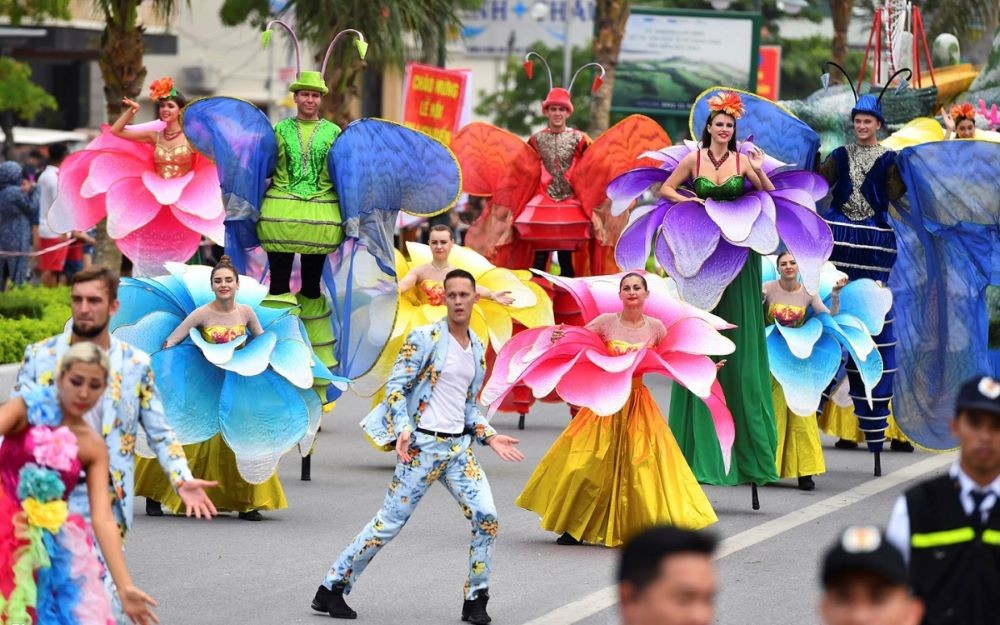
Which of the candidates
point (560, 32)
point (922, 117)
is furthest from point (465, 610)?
point (560, 32)

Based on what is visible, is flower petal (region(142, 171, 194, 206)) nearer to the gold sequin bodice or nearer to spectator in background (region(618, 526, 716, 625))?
the gold sequin bodice

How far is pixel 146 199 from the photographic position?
42.7 ft

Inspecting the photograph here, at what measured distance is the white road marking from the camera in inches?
339

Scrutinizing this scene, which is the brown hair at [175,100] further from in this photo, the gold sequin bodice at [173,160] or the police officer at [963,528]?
the police officer at [963,528]

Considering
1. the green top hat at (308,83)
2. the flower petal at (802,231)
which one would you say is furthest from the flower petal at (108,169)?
the flower petal at (802,231)

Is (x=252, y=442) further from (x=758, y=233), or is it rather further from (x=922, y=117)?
(x=922, y=117)

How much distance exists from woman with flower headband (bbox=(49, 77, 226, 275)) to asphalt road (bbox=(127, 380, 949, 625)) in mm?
1757

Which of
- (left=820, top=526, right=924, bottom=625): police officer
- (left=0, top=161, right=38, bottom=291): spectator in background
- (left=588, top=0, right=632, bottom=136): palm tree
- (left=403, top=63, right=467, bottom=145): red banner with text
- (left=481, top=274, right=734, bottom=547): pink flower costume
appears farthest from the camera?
(left=588, top=0, right=632, bottom=136): palm tree

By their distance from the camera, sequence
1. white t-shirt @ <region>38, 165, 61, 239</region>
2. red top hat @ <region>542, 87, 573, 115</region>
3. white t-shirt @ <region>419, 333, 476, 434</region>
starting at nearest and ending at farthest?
white t-shirt @ <region>419, 333, 476, 434</region> < red top hat @ <region>542, 87, 573, 115</region> < white t-shirt @ <region>38, 165, 61, 239</region>

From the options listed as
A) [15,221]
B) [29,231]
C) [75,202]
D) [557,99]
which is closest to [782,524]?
[557,99]

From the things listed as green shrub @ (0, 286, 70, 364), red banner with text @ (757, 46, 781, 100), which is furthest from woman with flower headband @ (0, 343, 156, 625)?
red banner with text @ (757, 46, 781, 100)

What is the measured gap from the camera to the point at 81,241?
22125 mm

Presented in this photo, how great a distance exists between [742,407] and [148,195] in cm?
430

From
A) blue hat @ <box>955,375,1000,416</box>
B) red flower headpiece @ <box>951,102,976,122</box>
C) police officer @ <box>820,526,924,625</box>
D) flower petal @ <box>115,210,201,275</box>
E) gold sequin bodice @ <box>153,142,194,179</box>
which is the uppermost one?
blue hat @ <box>955,375,1000,416</box>
